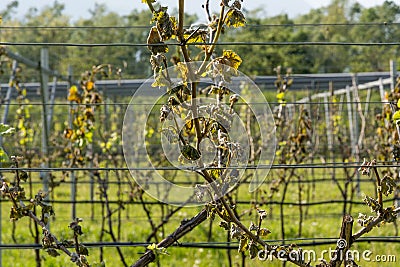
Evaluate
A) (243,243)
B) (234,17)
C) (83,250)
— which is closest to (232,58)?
(234,17)

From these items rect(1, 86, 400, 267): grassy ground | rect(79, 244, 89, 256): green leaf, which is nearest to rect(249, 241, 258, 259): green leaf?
rect(79, 244, 89, 256): green leaf

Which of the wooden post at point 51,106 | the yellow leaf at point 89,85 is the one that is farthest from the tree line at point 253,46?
the yellow leaf at point 89,85

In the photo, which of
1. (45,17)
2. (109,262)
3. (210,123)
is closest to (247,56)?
(109,262)

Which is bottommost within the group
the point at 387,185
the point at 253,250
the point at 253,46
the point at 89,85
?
the point at 253,250

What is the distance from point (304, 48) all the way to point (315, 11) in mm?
13185

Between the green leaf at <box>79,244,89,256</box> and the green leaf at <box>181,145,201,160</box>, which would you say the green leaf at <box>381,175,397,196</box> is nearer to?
the green leaf at <box>181,145,201,160</box>

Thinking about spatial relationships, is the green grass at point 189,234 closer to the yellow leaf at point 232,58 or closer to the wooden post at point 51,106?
the wooden post at point 51,106

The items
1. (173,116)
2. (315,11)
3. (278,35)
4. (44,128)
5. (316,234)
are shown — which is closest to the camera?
(173,116)

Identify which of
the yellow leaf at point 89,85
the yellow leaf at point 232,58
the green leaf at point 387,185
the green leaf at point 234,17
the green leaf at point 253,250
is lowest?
the green leaf at point 253,250

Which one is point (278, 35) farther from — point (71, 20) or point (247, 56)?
point (71, 20)

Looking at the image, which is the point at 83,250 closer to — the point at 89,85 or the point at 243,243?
the point at 243,243

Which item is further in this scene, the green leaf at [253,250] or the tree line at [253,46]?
the tree line at [253,46]

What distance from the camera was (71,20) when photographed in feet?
73.9

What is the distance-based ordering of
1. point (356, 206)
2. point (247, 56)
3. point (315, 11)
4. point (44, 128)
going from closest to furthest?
point (44, 128), point (356, 206), point (247, 56), point (315, 11)
